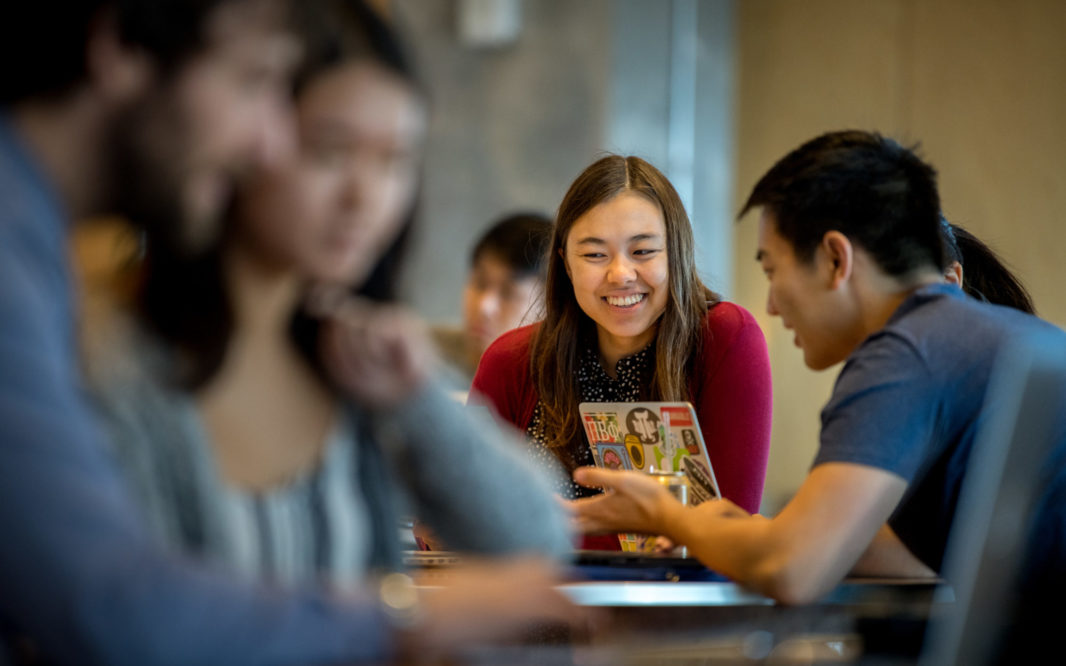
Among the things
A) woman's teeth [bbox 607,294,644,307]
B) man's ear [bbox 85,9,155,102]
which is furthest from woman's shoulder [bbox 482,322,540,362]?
man's ear [bbox 85,9,155,102]

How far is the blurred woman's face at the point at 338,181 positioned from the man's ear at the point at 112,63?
10cm

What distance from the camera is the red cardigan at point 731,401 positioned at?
1899 millimetres

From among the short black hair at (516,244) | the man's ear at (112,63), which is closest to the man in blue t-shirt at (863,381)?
A: the man's ear at (112,63)

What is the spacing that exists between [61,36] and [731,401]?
135cm

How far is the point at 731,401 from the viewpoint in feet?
6.27

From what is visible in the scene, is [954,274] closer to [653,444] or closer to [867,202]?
[867,202]

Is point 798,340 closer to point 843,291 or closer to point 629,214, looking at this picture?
point 843,291

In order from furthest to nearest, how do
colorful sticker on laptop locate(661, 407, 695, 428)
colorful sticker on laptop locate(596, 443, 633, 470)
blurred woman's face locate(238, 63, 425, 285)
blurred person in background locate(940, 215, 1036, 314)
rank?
1. blurred person in background locate(940, 215, 1036, 314)
2. colorful sticker on laptop locate(596, 443, 633, 470)
3. colorful sticker on laptop locate(661, 407, 695, 428)
4. blurred woman's face locate(238, 63, 425, 285)

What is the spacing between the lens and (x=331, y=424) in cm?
85

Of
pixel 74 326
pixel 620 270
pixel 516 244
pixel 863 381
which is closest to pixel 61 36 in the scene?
pixel 74 326

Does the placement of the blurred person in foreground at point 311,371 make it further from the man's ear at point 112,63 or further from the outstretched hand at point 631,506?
the outstretched hand at point 631,506

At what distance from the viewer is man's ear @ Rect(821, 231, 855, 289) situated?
4.63ft

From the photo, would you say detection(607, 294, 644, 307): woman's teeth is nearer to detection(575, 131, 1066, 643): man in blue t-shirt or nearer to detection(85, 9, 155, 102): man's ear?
detection(575, 131, 1066, 643): man in blue t-shirt

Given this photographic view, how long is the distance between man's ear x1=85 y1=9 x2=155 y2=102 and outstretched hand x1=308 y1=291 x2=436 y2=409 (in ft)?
0.61
